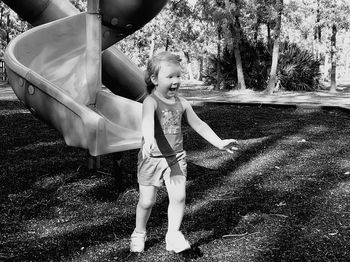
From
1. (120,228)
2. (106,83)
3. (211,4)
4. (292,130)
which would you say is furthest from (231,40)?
(120,228)

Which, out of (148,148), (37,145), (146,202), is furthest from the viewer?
(37,145)

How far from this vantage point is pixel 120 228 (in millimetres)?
3049

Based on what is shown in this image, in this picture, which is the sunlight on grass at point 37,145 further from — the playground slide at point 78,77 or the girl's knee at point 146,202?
the girl's knee at point 146,202

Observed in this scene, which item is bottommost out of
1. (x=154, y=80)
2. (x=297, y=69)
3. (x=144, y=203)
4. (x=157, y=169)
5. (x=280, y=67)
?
(x=297, y=69)

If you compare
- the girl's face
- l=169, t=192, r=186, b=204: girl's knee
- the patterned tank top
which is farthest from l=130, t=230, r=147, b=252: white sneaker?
the girl's face

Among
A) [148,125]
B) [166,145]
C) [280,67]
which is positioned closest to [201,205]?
→ [166,145]

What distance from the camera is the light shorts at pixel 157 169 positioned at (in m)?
2.59

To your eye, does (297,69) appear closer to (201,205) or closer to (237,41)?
(237,41)

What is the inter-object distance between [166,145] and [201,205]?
3.58 feet

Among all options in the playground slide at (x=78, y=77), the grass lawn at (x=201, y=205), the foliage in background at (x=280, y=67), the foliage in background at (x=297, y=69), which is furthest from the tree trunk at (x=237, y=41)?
the playground slide at (x=78, y=77)

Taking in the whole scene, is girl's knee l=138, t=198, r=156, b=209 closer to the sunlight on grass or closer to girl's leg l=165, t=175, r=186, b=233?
girl's leg l=165, t=175, r=186, b=233

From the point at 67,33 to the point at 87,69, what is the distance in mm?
805

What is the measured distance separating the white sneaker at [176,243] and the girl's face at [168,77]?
32.3 inches

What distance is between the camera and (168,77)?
2.52 metres
